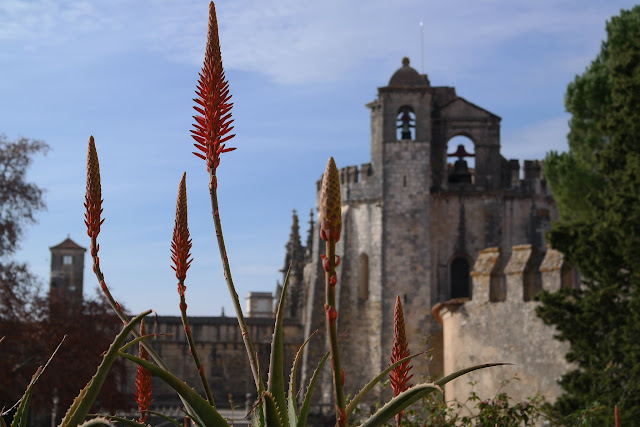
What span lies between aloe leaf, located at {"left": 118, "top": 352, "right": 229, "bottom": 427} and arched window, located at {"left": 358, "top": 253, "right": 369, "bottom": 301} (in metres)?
37.2

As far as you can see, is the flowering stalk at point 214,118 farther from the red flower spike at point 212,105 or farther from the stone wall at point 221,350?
the stone wall at point 221,350

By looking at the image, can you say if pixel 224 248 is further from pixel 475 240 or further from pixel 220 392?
pixel 220 392

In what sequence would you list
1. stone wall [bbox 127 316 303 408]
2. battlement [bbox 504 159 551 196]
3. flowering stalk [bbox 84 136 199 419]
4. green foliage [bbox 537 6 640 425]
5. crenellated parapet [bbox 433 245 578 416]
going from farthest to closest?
stone wall [bbox 127 316 303 408], battlement [bbox 504 159 551 196], crenellated parapet [bbox 433 245 578 416], green foliage [bbox 537 6 640 425], flowering stalk [bbox 84 136 199 419]

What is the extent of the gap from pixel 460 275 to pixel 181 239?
38.1 metres

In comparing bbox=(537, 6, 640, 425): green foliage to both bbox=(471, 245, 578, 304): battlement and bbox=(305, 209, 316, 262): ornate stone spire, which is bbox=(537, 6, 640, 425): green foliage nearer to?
bbox=(471, 245, 578, 304): battlement

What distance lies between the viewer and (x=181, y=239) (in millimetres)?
3072

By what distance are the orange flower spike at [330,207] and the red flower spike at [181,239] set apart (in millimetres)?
817

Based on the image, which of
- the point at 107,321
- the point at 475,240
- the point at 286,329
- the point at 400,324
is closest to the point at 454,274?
the point at 475,240

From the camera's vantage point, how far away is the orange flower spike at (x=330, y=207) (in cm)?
227

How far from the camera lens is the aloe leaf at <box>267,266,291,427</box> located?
9.60ft

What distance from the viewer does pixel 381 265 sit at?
1549 inches

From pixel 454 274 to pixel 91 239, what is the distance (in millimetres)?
38001

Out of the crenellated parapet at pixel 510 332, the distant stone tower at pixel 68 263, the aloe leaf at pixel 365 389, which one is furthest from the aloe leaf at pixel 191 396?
the distant stone tower at pixel 68 263

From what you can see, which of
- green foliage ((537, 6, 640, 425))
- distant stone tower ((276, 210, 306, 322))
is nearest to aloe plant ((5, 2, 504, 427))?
green foliage ((537, 6, 640, 425))
